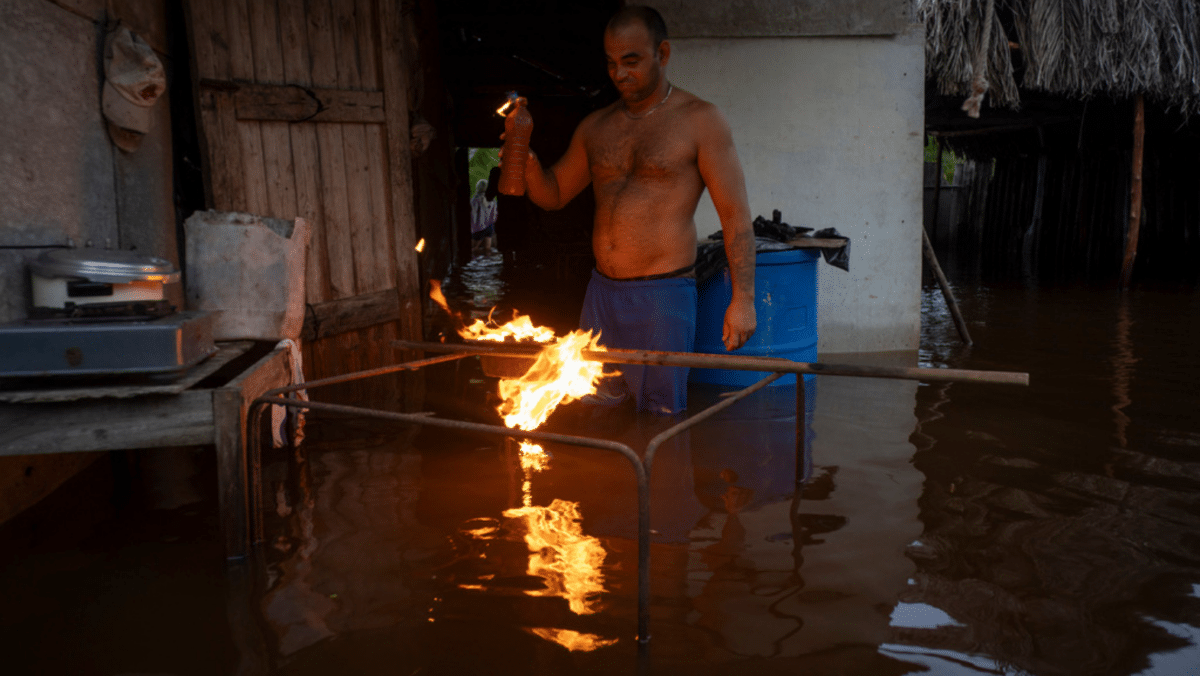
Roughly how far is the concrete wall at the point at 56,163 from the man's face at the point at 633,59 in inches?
87.9

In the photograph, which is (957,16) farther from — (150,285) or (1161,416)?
(150,285)

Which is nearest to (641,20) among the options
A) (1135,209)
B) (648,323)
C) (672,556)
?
(648,323)

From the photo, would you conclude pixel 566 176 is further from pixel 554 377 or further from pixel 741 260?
pixel 554 377

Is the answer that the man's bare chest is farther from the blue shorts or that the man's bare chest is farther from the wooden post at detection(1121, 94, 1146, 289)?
the wooden post at detection(1121, 94, 1146, 289)

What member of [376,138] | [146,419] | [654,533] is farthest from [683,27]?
[146,419]

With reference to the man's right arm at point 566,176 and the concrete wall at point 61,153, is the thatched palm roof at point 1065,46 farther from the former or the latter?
the concrete wall at point 61,153

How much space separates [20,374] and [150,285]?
0.55 m

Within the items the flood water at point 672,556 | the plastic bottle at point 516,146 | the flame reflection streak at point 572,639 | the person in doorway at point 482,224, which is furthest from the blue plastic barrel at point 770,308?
the person in doorway at point 482,224

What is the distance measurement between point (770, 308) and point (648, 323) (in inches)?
50.4

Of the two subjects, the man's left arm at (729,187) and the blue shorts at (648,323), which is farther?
the blue shorts at (648,323)

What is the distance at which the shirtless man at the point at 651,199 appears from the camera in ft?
12.2

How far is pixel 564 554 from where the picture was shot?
2.79 m

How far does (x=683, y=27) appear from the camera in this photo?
607 centimetres

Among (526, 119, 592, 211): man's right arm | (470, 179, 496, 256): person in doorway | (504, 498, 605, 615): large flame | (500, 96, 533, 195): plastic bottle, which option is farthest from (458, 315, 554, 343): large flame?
(470, 179, 496, 256): person in doorway
